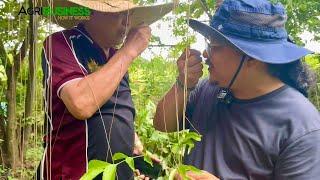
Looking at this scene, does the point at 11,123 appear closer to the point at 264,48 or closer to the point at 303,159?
the point at 264,48

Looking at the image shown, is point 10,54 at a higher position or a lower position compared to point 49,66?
lower

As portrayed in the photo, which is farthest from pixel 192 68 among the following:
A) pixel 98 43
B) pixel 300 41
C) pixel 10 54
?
pixel 10 54

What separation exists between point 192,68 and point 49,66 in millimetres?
429

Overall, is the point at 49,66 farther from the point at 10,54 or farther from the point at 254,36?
the point at 10,54

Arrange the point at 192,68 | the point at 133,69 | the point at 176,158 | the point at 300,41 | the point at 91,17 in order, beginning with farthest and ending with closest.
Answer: the point at 300,41, the point at 133,69, the point at 91,17, the point at 192,68, the point at 176,158

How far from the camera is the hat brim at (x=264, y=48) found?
49.3 inches

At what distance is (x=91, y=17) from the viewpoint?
1611 mm

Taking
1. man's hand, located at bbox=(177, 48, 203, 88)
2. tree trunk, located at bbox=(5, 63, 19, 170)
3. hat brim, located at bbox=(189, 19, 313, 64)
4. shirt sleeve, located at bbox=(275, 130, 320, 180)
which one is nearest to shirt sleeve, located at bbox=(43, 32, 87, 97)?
man's hand, located at bbox=(177, 48, 203, 88)

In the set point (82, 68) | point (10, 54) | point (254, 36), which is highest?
point (254, 36)

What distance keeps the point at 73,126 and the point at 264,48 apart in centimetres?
66

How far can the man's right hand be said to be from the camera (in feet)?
4.81

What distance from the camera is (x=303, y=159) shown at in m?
1.15

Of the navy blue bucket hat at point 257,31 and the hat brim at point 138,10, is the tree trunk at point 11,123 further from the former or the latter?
the navy blue bucket hat at point 257,31

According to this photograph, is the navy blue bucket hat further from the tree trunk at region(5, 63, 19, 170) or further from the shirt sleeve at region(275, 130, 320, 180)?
the tree trunk at region(5, 63, 19, 170)
